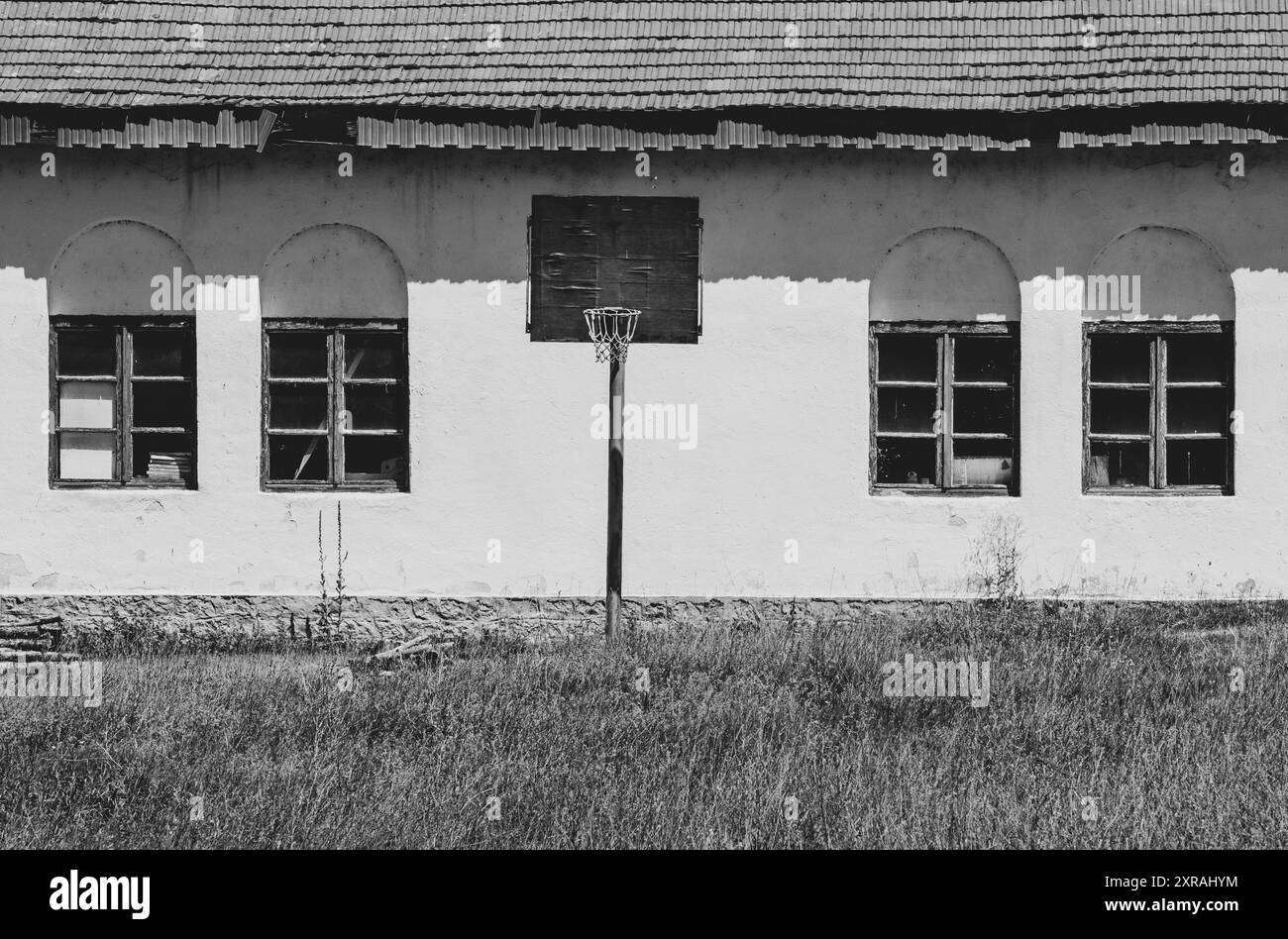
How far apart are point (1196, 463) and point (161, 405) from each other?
8.78m

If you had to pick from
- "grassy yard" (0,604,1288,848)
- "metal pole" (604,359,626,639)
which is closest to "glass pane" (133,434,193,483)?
"grassy yard" (0,604,1288,848)

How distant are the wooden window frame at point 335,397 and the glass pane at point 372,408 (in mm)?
52

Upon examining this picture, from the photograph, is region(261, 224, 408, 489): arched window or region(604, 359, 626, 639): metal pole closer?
region(604, 359, 626, 639): metal pole

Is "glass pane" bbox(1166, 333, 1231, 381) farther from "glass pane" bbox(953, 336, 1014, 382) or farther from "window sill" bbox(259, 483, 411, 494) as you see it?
"window sill" bbox(259, 483, 411, 494)

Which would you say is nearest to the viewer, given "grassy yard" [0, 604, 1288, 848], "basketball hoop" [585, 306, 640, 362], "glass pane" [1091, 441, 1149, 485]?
"grassy yard" [0, 604, 1288, 848]

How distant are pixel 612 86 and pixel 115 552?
571 centimetres

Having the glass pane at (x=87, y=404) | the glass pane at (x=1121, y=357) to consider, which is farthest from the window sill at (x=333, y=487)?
the glass pane at (x=1121, y=357)

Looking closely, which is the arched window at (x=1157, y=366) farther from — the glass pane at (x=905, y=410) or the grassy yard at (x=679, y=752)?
the grassy yard at (x=679, y=752)

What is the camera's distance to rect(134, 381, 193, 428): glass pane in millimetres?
13477

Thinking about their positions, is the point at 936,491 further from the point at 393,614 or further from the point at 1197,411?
the point at 393,614

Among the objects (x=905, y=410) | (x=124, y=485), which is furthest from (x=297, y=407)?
(x=905, y=410)

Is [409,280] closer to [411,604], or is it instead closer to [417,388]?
[417,388]

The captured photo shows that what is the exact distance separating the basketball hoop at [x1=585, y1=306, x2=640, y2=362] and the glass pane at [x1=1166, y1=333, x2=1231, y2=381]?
448 cm
